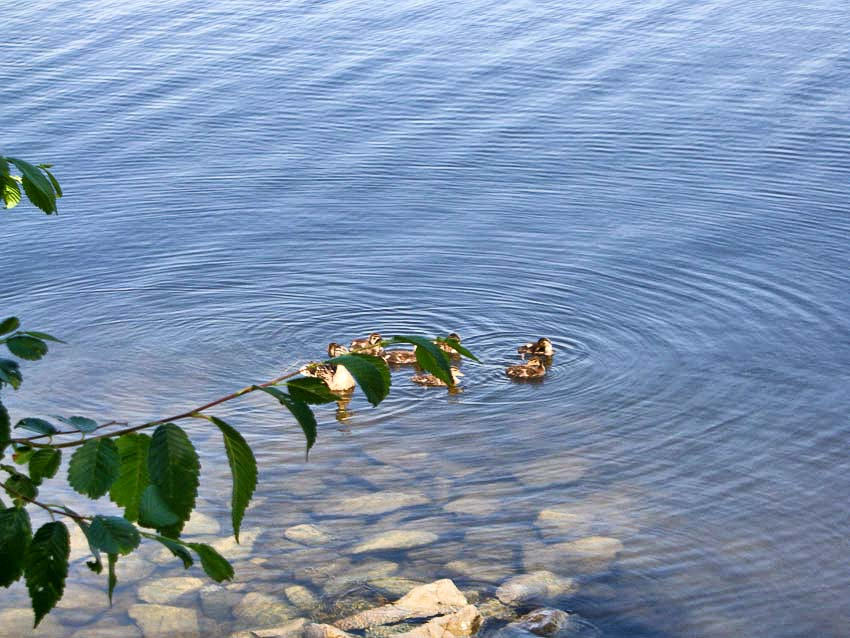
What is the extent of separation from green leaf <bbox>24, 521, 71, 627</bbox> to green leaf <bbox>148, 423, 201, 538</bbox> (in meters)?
0.20

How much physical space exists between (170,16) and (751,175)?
12294mm

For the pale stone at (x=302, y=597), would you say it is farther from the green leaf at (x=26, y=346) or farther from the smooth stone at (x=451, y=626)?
the green leaf at (x=26, y=346)

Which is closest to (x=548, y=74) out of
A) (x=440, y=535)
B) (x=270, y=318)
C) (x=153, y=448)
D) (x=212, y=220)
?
(x=212, y=220)

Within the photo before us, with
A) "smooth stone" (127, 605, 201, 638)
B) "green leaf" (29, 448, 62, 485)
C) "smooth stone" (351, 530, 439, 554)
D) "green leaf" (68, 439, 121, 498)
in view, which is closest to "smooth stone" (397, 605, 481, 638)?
"smooth stone" (351, 530, 439, 554)

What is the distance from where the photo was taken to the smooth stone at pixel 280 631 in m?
6.89

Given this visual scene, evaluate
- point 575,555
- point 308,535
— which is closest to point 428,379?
point 308,535

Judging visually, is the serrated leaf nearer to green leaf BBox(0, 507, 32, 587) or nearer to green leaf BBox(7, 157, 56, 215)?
green leaf BBox(0, 507, 32, 587)

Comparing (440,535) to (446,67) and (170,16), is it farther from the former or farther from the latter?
(170,16)

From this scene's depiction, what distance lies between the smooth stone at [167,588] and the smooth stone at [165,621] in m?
0.08

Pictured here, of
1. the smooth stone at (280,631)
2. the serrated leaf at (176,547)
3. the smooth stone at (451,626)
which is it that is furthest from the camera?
the smooth stone at (280,631)

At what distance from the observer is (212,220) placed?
1362 cm

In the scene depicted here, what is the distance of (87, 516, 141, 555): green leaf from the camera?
7.66ft

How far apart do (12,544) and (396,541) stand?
5652mm

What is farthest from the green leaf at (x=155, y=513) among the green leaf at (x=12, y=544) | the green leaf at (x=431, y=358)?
the green leaf at (x=431, y=358)
